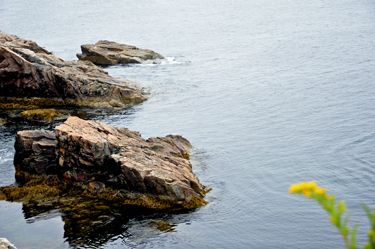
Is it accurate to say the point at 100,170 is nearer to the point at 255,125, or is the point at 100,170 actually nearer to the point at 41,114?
the point at 41,114

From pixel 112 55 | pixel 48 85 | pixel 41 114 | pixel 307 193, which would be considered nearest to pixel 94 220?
pixel 307 193

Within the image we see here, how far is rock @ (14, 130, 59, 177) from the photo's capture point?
731 inches

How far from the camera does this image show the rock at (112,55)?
156 feet

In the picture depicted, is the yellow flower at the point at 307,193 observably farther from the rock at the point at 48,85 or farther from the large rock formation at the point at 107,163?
the rock at the point at 48,85

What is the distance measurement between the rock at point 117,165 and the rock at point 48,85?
492 inches

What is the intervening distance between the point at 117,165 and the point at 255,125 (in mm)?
13028

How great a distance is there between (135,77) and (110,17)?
61506mm

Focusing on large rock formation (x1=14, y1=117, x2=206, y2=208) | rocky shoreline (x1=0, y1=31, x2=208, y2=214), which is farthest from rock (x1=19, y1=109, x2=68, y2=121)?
large rock formation (x1=14, y1=117, x2=206, y2=208)

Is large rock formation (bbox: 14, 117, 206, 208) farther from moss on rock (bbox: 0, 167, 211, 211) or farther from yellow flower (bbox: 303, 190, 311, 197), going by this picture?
yellow flower (bbox: 303, 190, 311, 197)

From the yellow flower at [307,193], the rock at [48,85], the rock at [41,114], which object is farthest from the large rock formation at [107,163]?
the yellow flower at [307,193]

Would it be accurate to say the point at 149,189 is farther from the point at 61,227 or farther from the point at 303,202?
the point at 303,202

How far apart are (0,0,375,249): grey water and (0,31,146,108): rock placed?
9.50 feet

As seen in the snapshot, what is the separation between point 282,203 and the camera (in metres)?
17.1

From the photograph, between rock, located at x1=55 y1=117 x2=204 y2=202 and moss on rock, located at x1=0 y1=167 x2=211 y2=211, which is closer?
moss on rock, located at x1=0 y1=167 x2=211 y2=211
